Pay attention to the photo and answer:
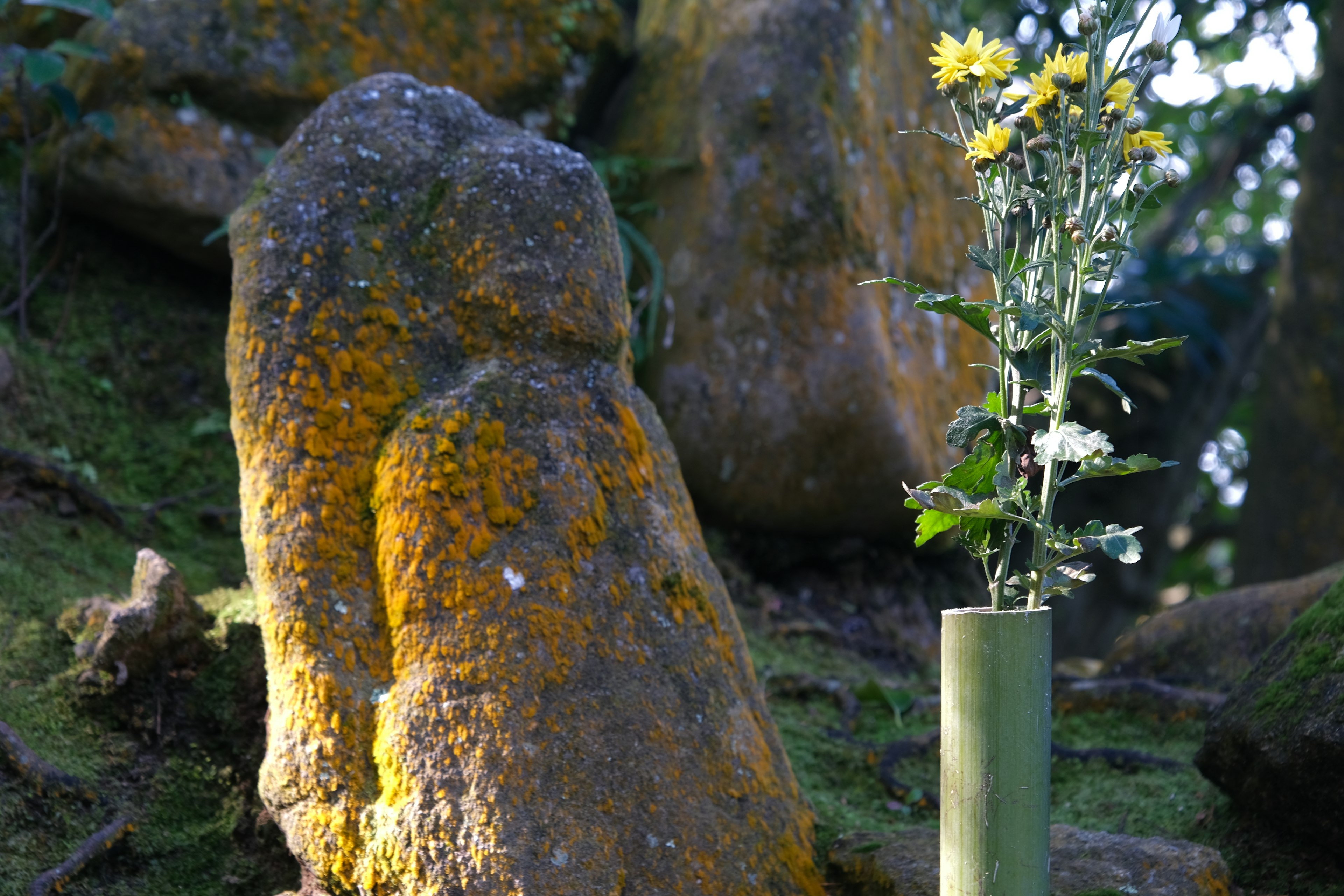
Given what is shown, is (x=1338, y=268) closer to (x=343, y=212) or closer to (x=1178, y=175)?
(x=1178, y=175)

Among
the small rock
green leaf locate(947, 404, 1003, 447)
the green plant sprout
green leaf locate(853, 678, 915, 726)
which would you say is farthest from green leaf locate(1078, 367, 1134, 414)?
the small rock

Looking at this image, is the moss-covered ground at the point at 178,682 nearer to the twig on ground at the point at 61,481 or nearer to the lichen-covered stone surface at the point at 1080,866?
the twig on ground at the point at 61,481

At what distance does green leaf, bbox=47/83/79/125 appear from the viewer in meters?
3.57

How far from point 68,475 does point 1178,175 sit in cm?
326

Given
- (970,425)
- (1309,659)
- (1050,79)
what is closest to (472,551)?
(970,425)

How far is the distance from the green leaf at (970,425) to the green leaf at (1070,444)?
128 millimetres

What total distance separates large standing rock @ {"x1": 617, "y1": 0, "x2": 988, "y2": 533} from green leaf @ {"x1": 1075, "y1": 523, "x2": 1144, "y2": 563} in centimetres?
221

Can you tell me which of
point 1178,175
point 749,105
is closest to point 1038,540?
point 1178,175

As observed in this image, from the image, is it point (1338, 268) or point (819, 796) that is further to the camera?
point (1338, 268)

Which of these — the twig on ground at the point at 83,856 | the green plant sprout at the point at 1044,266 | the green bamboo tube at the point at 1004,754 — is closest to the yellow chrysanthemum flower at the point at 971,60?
the green plant sprout at the point at 1044,266

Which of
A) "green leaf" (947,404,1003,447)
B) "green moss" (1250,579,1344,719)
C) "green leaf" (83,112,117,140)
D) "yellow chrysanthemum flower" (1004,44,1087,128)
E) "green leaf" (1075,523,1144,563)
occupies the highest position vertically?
"green leaf" (83,112,117,140)

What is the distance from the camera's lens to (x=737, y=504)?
160 inches

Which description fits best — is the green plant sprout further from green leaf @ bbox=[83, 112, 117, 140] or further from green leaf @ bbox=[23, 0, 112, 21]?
green leaf @ bbox=[23, 0, 112, 21]

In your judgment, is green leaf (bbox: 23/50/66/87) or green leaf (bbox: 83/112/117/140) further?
green leaf (bbox: 83/112/117/140)
